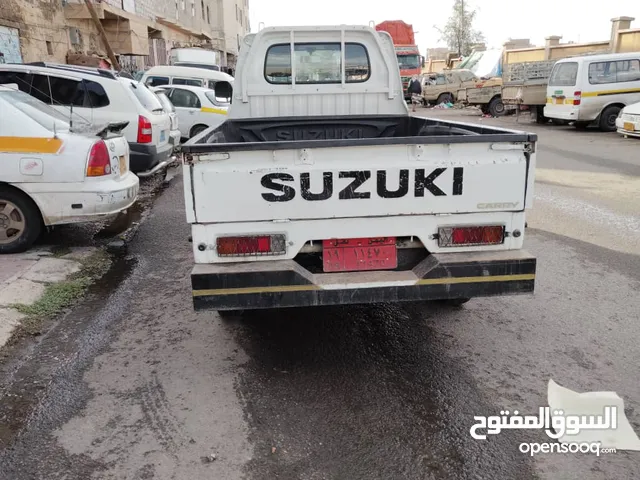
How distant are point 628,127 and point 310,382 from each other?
49.4ft

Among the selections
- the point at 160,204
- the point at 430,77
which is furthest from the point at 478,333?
the point at 430,77

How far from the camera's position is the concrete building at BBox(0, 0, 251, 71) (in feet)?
48.6

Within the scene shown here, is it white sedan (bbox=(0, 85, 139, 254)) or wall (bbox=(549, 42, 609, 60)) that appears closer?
white sedan (bbox=(0, 85, 139, 254))

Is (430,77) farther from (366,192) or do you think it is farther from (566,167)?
(366,192)

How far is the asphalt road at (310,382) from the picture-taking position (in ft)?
9.56

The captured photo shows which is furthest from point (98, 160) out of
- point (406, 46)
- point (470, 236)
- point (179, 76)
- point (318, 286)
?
point (406, 46)

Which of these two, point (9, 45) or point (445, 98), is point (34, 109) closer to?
A: point (9, 45)

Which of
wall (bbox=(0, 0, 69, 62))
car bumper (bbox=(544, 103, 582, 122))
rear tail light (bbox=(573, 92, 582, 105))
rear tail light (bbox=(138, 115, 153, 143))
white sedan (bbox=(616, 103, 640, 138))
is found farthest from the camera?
car bumper (bbox=(544, 103, 582, 122))

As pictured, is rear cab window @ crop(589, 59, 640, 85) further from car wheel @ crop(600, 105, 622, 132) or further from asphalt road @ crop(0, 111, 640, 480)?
asphalt road @ crop(0, 111, 640, 480)

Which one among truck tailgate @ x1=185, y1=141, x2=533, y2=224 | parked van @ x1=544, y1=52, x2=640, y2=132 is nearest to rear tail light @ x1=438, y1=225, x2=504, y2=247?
truck tailgate @ x1=185, y1=141, x2=533, y2=224

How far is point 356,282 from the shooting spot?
11.8 ft

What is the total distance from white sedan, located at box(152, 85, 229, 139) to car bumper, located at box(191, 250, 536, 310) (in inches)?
472

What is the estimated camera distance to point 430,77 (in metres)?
35.2

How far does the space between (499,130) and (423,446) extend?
2.25 metres
